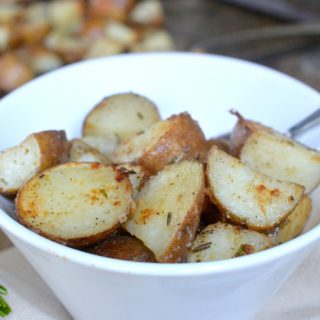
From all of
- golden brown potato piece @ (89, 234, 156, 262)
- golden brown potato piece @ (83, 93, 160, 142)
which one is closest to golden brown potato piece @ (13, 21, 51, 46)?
golden brown potato piece @ (83, 93, 160, 142)

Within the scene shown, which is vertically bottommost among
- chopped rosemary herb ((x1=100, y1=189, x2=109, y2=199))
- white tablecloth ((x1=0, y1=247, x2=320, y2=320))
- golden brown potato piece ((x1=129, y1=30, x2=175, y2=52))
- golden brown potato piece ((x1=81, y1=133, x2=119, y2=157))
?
white tablecloth ((x1=0, y1=247, x2=320, y2=320))

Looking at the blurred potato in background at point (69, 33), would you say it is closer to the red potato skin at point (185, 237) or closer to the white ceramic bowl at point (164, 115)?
the white ceramic bowl at point (164, 115)

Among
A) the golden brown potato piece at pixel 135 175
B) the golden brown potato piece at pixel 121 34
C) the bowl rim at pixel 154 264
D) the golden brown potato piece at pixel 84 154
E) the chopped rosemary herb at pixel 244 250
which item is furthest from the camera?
the golden brown potato piece at pixel 121 34

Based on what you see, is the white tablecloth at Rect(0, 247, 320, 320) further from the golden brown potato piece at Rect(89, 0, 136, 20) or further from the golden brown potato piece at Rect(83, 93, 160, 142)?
the golden brown potato piece at Rect(89, 0, 136, 20)

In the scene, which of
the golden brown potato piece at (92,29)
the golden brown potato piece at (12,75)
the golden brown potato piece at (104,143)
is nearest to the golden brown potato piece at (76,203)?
the golden brown potato piece at (104,143)

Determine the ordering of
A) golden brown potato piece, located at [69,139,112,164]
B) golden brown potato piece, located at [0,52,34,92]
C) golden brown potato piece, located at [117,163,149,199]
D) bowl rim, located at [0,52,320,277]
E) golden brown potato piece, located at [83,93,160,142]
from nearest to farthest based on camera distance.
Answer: bowl rim, located at [0,52,320,277], golden brown potato piece, located at [117,163,149,199], golden brown potato piece, located at [69,139,112,164], golden brown potato piece, located at [83,93,160,142], golden brown potato piece, located at [0,52,34,92]

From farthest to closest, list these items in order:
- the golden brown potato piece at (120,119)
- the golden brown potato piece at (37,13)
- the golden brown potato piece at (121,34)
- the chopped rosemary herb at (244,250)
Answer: the golden brown potato piece at (37,13), the golden brown potato piece at (121,34), the golden brown potato piece at (120,119), the chopped rosemary herb at (244,250)
